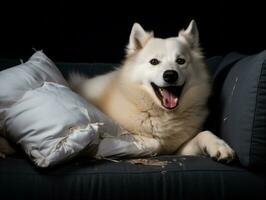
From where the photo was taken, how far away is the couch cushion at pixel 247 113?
1.60m

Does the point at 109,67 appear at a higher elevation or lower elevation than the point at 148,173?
higher

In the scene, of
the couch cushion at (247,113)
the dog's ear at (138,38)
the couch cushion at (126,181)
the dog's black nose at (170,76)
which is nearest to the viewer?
the couch cushion at (126,181)

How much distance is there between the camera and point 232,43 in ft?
10.1

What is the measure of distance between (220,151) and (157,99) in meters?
0.48

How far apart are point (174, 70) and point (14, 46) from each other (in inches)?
57.8

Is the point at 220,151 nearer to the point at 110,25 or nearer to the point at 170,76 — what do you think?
the point at 170,76

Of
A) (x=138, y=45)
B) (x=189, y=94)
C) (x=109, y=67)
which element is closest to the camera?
(x=189, y=94)

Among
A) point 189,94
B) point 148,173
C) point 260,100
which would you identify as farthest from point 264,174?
point 189,94

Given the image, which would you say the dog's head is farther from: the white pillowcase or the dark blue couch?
the dark blue couch

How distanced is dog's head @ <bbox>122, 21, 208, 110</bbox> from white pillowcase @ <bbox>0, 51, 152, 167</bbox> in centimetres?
28

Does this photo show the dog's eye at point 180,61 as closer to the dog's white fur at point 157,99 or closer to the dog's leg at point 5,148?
the dog's white fur at point 157,99

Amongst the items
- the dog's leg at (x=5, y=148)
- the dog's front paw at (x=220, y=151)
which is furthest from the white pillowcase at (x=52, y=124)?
the dog's front paw at (x=220, y=151)

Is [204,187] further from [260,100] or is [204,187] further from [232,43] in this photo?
[232,43]

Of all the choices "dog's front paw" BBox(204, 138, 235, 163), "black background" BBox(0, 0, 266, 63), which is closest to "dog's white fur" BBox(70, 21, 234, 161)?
"dog's front paw" BBox(204, 138, 235, 163)
